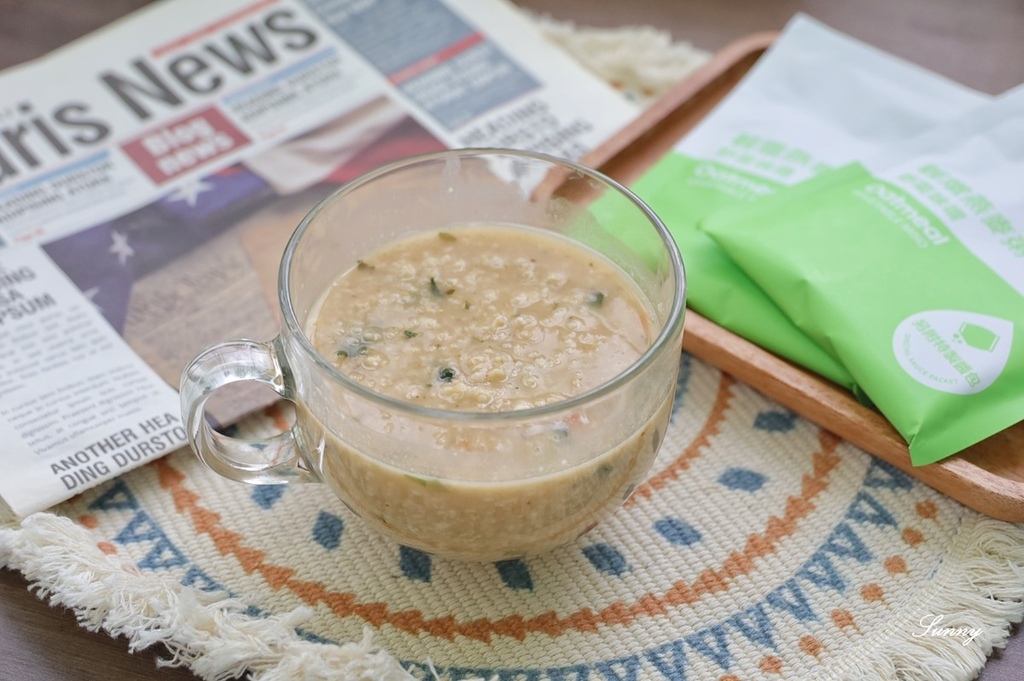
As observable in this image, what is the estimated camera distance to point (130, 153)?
4.12ft

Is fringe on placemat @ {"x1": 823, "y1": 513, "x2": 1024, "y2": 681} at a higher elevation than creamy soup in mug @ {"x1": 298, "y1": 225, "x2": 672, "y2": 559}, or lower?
lower

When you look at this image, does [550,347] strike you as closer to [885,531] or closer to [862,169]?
[885,531]

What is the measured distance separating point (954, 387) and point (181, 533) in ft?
2.09

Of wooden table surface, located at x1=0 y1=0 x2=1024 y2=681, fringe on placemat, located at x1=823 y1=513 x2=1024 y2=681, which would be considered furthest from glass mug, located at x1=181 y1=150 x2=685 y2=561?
wooden table surface, located at x1=0 y1=0 x2=1024 y2=681

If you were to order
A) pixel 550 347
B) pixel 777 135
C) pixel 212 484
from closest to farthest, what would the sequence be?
pixel 550 347
pixel 212 484
pixel 777 135

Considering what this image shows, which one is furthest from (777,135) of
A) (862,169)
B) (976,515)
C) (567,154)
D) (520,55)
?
(976,515)

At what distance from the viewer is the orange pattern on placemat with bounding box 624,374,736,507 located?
955 mm

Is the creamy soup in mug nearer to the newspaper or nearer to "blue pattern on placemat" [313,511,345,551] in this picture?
"blue pattern on placemat" [313,511,345,551]

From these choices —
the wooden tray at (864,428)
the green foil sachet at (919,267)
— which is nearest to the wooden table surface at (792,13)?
the green foil sachet at (919,267)

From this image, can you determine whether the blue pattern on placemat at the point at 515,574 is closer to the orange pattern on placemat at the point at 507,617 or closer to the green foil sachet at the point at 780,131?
the orange pattern on placemat at the point at 507,617

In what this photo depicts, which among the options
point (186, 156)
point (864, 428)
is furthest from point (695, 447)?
point (186, 156)

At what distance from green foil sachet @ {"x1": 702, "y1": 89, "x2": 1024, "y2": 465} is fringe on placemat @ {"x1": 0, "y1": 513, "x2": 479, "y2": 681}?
47 centimetres

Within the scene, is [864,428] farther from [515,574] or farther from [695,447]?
[515,574]

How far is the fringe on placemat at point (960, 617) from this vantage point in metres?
0.82
